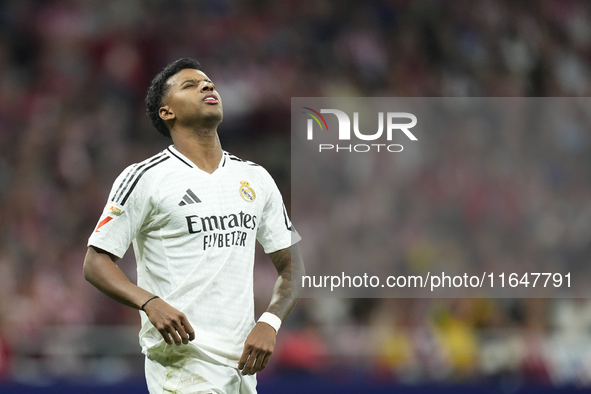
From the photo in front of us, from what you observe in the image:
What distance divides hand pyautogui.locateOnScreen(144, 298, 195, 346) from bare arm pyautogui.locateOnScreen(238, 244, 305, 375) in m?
0.32


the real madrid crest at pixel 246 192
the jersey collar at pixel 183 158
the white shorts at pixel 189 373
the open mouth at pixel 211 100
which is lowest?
the white shorts at pixel 189 373

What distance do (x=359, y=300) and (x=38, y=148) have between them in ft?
13.6

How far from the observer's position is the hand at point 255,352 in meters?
3.71

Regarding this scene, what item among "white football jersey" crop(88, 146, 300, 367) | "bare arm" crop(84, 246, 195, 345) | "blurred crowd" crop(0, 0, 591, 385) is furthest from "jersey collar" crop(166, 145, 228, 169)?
"blurred crowd" crop(0, 0, 591, 385)

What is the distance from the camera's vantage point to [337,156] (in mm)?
9250

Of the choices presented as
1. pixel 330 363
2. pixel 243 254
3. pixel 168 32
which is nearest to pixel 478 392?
pixel 330 363

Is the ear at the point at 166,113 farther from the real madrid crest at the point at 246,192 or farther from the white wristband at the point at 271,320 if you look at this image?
the white wristband at the point at 271,320

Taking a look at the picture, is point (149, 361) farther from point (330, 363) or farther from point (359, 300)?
point (359, 300)

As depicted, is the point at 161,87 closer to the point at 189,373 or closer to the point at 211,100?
the point at 211,100

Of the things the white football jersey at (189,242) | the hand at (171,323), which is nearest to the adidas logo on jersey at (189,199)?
the white football jersey at (189,242)

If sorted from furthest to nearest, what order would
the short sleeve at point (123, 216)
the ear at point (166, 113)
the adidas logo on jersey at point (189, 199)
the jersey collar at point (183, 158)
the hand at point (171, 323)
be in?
the ear at point (166, 113)
the jersey collar at point (183, 158)
the adidas logo on jersey at point (189, 199)
the short sleeve at point (123, 216)
the hand at point (171, 323)

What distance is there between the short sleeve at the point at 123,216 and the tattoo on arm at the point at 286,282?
722mm

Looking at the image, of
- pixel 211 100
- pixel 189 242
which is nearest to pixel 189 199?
pixel 189 242

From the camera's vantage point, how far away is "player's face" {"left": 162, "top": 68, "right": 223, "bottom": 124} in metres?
4.00
